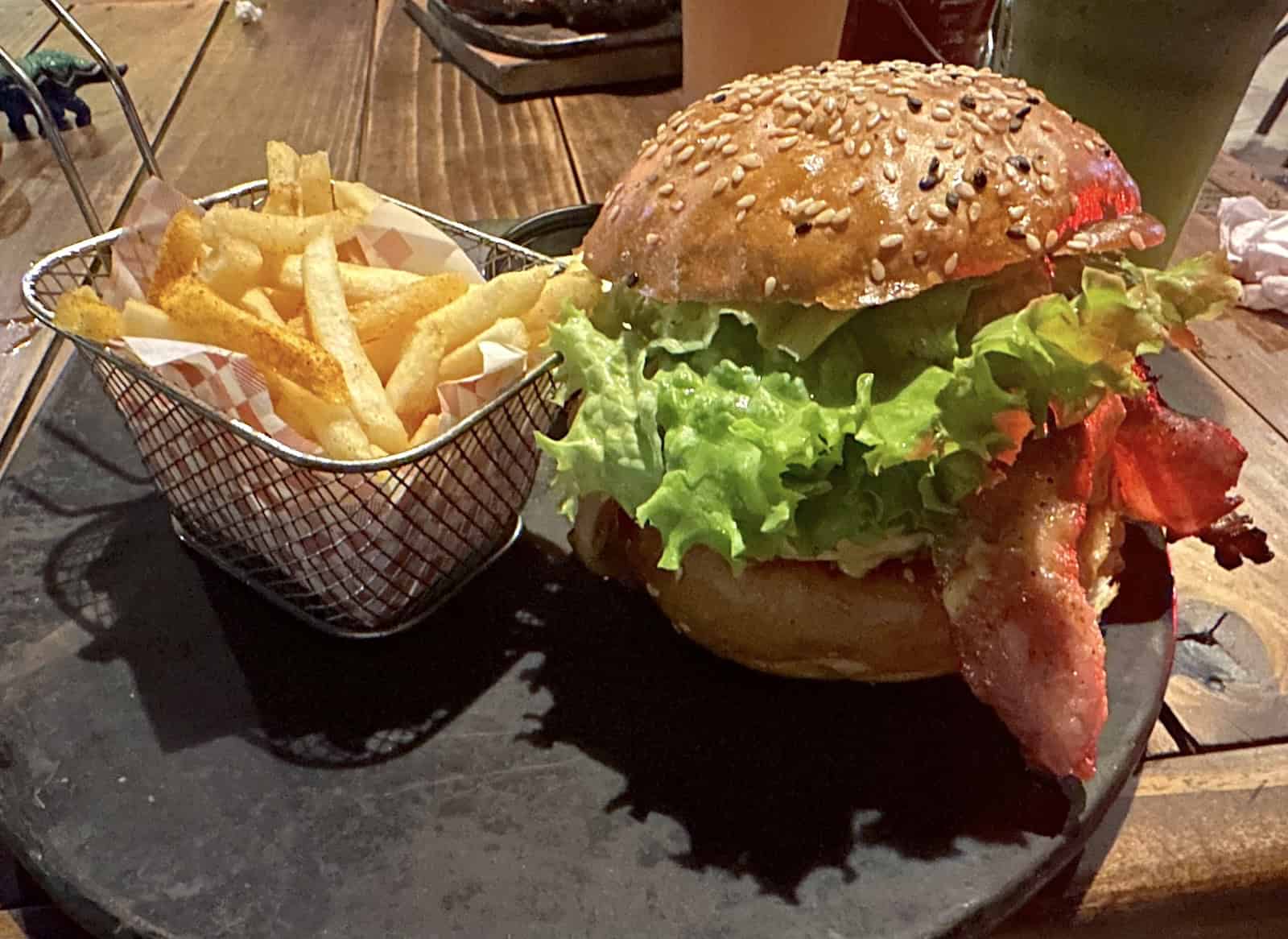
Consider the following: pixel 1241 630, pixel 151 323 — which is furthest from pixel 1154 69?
pixel 151 323

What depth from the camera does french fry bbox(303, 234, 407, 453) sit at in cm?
119

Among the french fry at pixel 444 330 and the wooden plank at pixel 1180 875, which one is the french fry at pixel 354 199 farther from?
the wooden plank at pixel 1180 875

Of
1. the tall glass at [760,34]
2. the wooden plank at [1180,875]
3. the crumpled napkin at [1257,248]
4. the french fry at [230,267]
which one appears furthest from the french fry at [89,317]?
the crumpled napkin at [1257,248]

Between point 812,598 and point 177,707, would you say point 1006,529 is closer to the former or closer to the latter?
point 812,598

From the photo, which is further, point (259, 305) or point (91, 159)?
point (91, 159)

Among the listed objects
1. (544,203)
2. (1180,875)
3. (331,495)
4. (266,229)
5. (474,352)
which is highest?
(266,229)

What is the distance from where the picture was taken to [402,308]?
1.32m

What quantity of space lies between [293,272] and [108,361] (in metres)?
0.25

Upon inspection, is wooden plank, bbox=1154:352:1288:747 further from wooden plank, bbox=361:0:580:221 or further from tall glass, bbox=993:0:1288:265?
wooden plank, bbox=361:0:580:221

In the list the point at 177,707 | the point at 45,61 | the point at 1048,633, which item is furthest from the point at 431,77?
the point at 1048,633

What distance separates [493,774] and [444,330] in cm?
53

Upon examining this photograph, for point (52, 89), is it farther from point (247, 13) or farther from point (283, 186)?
point (283, 186)

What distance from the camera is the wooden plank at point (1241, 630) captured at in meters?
1.27

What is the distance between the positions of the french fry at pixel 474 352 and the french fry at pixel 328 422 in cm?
14
